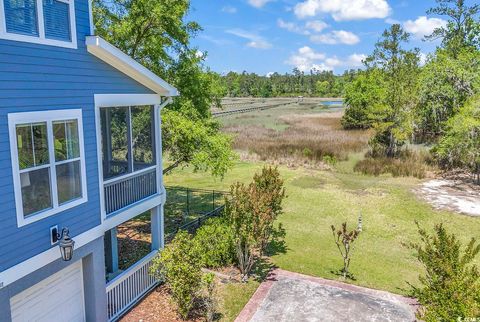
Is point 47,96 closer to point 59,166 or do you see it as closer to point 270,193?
point 59,166

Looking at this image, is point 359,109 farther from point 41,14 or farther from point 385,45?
point 41,14

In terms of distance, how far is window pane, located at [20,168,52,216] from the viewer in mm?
6410

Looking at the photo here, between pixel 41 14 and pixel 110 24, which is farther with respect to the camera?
pixel 110 24

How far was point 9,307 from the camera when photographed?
6.24 m

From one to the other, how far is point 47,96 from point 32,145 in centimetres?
95

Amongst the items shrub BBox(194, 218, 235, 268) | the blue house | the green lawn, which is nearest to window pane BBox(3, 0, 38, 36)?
the blue house

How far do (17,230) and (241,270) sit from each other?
279 inches

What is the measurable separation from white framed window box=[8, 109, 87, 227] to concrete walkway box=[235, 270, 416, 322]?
5318 millimetres

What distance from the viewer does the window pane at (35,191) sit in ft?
21.0

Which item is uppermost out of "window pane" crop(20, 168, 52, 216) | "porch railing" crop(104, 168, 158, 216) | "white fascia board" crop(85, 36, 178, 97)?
"white fascia board" crop(85, 36, 178, 97)

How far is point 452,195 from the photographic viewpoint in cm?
2216

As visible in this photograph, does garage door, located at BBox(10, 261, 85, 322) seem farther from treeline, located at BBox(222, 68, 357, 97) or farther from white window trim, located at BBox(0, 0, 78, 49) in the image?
treeline, located at BBox(222, 68, 357, 97)

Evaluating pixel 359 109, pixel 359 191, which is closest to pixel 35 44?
pixel 359 191

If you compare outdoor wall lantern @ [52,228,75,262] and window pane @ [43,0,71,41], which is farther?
outdoor wall lantern @ [52,228,75,262]
